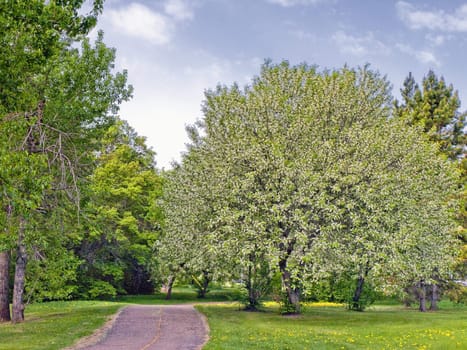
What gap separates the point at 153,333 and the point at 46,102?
11753mm

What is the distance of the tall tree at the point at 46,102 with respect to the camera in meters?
12.1

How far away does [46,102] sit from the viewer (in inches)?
826

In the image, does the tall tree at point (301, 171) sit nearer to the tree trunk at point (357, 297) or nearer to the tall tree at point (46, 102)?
the tall tree at point (46, 102)

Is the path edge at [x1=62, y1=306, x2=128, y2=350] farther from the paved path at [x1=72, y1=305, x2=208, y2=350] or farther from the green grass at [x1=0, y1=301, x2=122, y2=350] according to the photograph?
the green grass at [x1=0, y1=301, x2=122, y2=350]

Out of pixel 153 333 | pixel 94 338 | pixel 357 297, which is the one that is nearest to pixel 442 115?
pixel 357 297

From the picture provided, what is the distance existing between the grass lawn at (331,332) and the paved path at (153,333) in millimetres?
803

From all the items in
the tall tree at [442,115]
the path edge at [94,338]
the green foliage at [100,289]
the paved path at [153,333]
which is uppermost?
the tall tree at [442,115]

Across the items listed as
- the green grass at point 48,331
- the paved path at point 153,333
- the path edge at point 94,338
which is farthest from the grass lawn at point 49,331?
the paved path at point 153,333

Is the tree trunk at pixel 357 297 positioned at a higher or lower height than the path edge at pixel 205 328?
higher

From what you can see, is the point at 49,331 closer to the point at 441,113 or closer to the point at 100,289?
the point at 100,289

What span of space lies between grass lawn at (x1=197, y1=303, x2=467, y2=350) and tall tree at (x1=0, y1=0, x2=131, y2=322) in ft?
27.3

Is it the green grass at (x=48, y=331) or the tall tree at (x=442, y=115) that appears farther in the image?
the tall tree at (x=442, y=115)

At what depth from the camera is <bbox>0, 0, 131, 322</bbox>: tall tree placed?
12.1 metres

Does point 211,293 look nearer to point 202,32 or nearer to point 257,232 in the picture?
point 257,232
